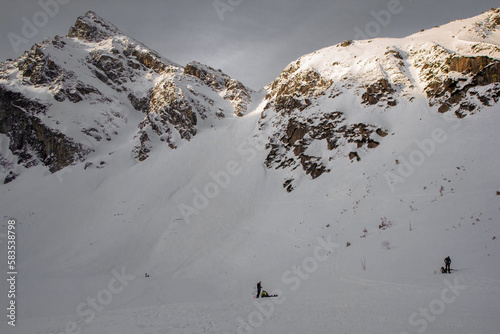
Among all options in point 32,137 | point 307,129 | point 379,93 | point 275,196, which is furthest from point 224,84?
point 275,196

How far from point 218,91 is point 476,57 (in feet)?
185

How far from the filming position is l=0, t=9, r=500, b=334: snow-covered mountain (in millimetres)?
13867

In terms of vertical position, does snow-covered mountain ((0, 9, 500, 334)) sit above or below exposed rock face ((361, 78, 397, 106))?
below

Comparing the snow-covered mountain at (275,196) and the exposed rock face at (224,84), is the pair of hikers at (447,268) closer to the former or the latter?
the snow-covered mountain at (275,196)

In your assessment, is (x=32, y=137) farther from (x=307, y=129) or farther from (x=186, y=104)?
(x=307, y=129)

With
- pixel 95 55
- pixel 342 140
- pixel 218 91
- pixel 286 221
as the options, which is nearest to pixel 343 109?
pixel 342 140

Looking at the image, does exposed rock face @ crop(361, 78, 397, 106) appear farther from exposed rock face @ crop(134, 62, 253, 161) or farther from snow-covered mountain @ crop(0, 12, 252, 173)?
snow-covered mountain @ crop(0, 12, 252, 173)

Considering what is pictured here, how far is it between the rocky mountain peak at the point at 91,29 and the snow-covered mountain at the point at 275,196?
1025 inches

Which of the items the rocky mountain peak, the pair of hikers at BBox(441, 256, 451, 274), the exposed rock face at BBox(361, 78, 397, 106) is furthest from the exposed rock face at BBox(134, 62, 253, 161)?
the pair of hikers at BBox(441, 256, 451, 274)

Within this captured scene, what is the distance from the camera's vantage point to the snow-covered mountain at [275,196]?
13.9 metres

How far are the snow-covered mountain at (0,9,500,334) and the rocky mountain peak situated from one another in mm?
26030

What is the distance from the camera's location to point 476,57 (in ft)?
98.4

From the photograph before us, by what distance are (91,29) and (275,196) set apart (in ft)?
306

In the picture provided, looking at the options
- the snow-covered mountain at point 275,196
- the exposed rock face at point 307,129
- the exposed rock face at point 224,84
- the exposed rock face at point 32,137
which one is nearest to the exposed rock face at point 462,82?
the snow-covered mountain at point 275,196
